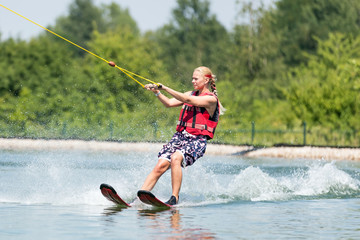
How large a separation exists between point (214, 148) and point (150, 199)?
15102 mm

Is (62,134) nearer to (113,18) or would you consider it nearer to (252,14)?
(252,14)

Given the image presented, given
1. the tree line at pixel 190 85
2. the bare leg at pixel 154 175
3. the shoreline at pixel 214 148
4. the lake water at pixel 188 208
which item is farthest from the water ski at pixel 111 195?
the tree line at pixel 190 85

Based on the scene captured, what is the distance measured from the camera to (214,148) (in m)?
23.0

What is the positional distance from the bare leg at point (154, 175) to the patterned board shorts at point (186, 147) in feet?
0.25

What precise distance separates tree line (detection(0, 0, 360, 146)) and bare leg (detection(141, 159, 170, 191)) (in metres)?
15.4

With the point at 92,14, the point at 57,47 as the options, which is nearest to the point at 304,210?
the point at 57,47

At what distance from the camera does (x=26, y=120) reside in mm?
27594

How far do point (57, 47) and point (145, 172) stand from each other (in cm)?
2854

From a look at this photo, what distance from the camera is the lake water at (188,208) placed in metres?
A: 6.38

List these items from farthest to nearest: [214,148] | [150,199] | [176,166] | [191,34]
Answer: [191,34] → [214,148] → [176,166] → [150,199]

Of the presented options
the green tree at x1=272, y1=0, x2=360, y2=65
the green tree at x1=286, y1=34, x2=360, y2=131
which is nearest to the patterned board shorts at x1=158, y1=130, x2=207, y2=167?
the green tree at x1=286, y1=34, x2=360, y2=131

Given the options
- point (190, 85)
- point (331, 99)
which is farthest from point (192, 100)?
point (190, 85)

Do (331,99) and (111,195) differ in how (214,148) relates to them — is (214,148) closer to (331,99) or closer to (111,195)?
(331,99)

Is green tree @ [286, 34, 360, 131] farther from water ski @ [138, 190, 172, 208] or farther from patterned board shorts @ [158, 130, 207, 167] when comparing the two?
water ski @ [138, 190, 172, 208]
